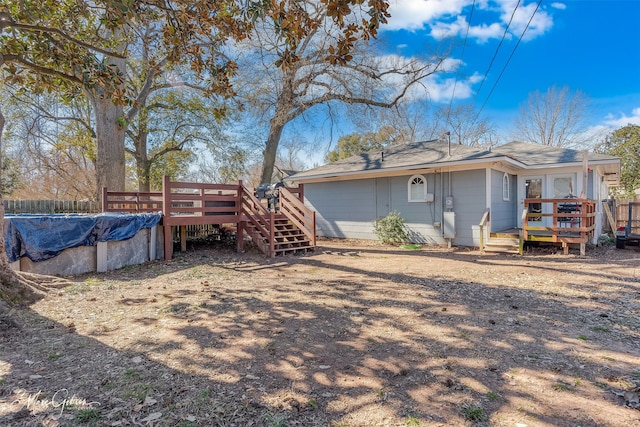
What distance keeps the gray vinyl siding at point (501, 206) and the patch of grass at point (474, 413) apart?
28.3 ft

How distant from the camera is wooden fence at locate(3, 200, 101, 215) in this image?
382 inches

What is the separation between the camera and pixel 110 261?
6.39 meters

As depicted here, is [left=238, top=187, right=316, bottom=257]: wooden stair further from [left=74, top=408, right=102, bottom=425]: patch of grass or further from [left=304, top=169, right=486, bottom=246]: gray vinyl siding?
[left=74, top=408, right=102, bottom=425]: patch of grass

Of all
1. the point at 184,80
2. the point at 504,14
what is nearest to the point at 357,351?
the point at 504,14

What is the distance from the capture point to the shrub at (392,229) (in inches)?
425

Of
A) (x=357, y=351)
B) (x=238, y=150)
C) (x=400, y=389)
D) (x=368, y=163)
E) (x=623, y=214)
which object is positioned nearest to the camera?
(x=400, y=389)

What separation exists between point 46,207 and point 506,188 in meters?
14.8

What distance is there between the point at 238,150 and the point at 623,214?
17.3 m

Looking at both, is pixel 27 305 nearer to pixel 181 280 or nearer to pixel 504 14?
pixel 181 280

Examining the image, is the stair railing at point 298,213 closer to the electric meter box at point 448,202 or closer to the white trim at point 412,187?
the white trim at point 412,187

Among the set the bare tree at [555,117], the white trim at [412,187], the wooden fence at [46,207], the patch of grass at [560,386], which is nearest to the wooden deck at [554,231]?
the white trim at [412,187]

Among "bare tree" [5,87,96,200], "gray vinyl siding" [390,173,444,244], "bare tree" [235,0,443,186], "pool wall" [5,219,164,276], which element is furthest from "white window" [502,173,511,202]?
"bare tree" [5,87,96,200]

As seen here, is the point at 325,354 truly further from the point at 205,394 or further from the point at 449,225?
the point at 449,225

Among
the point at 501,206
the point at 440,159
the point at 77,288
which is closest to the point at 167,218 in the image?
the point at 77,288
